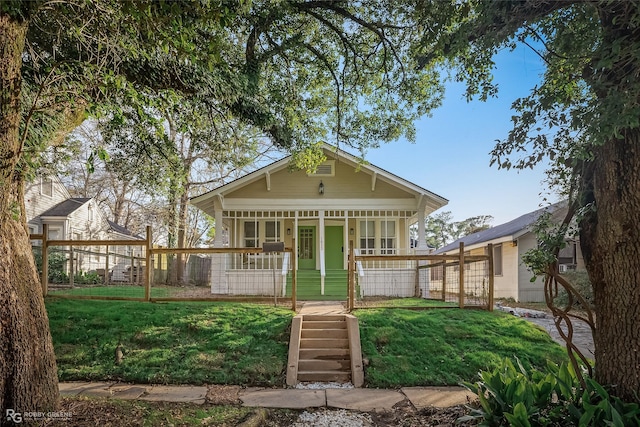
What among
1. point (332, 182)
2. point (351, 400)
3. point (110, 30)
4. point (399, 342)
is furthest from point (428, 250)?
point (110, 30)

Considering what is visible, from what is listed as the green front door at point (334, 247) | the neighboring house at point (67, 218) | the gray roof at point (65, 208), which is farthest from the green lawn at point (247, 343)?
the gray roof at point (65, 208)

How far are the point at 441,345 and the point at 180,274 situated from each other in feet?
46.8

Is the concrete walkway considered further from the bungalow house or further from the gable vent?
the gable vent

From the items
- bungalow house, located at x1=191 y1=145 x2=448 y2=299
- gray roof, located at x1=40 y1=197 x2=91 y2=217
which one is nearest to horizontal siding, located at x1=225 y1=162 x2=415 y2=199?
bungalow house, located at x1=191 y1=145 x2=448 y2=299

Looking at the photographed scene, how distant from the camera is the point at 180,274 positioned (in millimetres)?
17703

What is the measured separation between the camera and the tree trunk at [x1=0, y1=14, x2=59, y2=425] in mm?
3160

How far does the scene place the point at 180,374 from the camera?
5.46 metres

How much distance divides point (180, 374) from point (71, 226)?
54.0ft

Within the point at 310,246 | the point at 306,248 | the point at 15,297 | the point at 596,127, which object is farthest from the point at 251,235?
the point at 596,127

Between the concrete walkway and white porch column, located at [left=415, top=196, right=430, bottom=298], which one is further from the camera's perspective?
white porch column, located at [left=415, top=196, right=430, bottom=298]

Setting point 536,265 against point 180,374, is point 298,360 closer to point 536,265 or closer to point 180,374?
point 180,374

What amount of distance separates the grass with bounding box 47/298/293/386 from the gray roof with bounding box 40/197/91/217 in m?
11.9

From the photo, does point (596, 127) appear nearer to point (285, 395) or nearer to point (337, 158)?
point (285, 395)

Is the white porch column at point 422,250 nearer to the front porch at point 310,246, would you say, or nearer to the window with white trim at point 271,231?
the front porch at point 310,246
